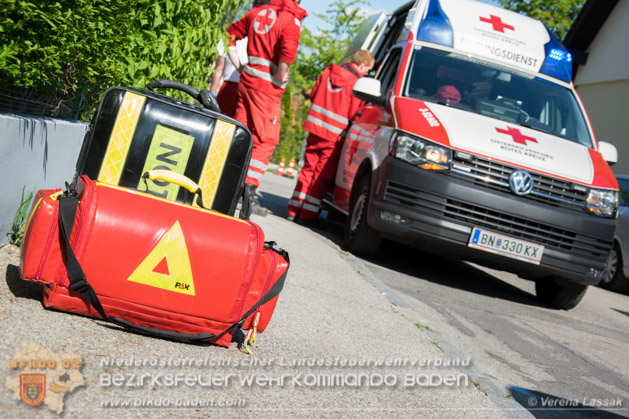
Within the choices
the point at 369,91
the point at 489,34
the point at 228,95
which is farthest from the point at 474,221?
the point at 228,95

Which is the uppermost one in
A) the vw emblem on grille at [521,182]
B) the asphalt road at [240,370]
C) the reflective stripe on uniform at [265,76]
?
the reflective stripe on uniform at [265,76]

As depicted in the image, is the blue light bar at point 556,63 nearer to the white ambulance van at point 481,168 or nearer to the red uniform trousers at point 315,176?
the white ambulance van at point 481,168

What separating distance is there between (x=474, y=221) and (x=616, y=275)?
598cm

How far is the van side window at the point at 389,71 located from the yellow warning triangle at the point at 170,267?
16.0ft

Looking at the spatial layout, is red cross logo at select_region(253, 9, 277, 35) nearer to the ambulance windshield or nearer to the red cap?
the ambulance windshield

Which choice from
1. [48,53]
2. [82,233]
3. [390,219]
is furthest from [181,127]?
[390,219]

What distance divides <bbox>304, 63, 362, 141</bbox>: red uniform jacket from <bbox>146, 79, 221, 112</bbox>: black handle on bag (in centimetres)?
450

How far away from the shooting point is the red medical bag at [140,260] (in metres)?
3.14

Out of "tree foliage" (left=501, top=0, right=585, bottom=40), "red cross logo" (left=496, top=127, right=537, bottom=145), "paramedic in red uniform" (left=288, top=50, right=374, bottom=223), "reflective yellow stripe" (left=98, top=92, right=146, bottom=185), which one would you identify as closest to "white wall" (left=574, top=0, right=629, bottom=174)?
"tree foliage" (left=501, top=0, right=585, bottom=40)

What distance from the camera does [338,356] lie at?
3.85 meters

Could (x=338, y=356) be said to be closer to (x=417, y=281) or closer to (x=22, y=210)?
(x=22, y=210)

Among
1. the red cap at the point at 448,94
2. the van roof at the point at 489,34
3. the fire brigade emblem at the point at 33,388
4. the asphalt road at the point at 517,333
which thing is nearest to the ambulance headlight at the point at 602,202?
the asphalt road at the point at 517,333

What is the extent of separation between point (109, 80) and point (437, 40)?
4264 millimetres

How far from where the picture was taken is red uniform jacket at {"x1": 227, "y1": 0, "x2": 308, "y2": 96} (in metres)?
7.50
